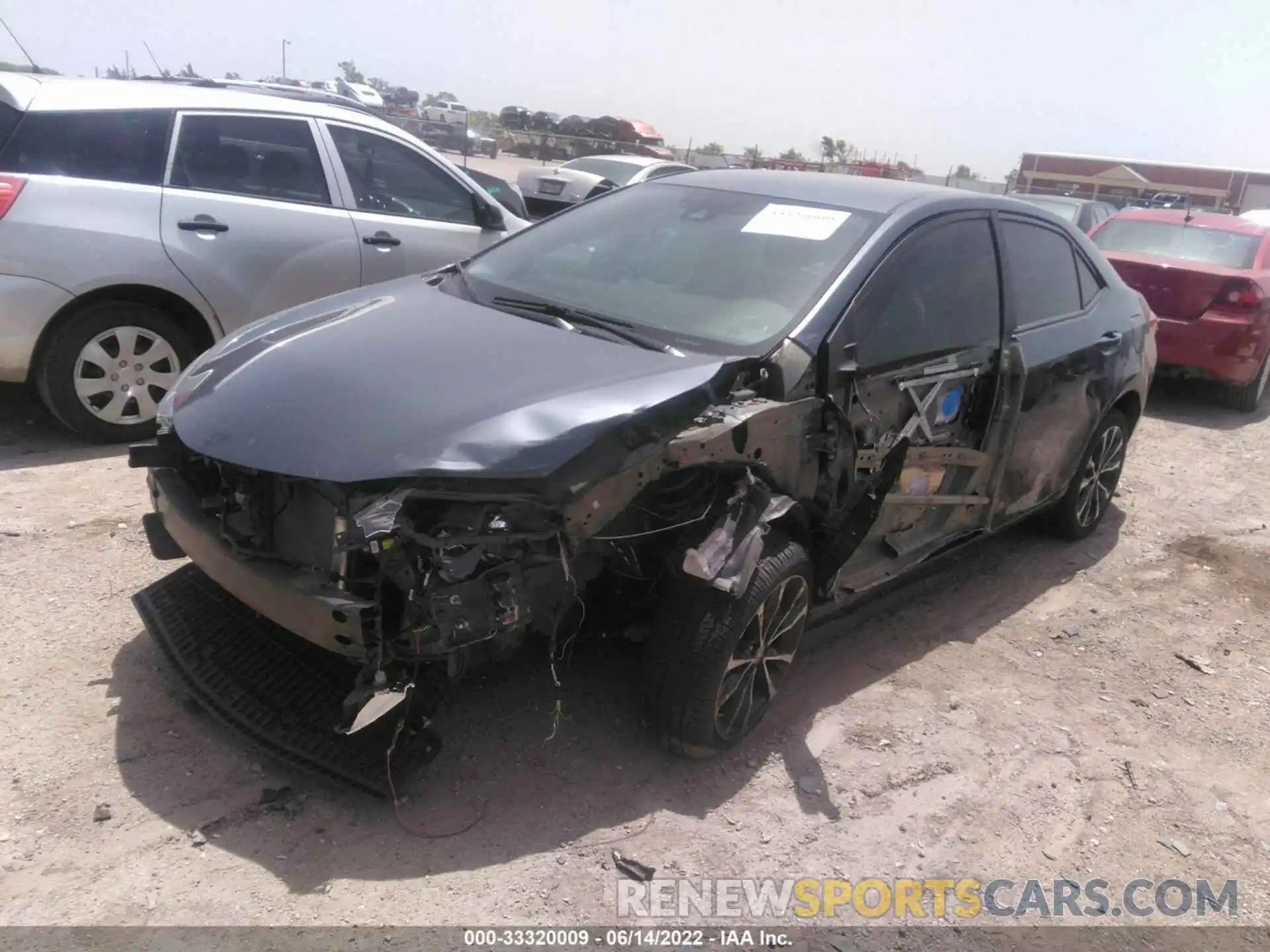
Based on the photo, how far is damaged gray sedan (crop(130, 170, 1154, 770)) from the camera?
250 centimetres

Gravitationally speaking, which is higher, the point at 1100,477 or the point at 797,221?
the point at 797,221

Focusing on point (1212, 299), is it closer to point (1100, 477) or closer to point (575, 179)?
point (1100, 477)

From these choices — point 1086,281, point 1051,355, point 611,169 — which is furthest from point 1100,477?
point 611,169

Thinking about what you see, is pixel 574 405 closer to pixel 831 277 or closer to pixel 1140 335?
pixel 831 277

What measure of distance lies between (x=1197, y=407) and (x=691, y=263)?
280 inches

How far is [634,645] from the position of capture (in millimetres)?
3248

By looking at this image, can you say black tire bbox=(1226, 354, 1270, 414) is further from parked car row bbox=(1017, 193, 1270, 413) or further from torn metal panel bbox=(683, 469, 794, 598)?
torn metal panel bbox=(683, 469, 794, 598)

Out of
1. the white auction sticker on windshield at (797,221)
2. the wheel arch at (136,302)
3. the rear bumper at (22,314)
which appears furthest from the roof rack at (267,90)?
the white auction sticker on windshield at (797,221)

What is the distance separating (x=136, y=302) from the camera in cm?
511

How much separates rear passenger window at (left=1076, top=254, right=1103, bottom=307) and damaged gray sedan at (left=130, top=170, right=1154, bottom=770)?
22.6 inches

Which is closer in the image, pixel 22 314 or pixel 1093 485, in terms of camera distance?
pixel 22 314

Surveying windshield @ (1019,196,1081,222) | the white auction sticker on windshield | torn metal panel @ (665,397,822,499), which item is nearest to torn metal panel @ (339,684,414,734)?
torn metal panel @ (665,397,822,499)

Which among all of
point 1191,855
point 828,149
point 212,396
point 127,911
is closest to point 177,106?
point 212,396

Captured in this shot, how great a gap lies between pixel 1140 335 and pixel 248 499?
459cm
